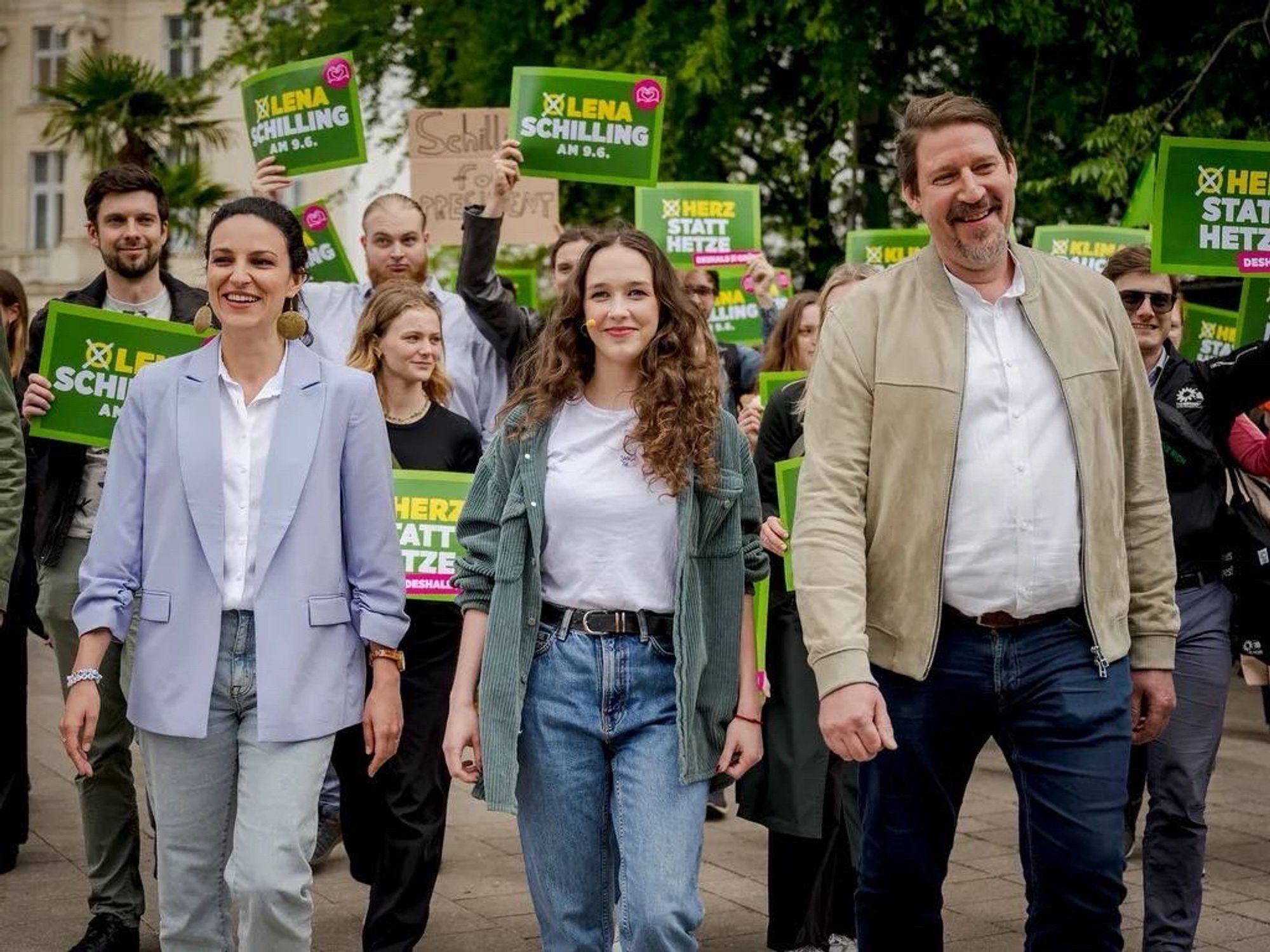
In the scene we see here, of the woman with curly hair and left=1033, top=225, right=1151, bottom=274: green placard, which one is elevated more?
left=1033, top=225, right=1151, bottom=274: green placard

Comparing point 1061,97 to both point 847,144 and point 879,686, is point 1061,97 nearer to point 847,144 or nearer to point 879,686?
point 847,144

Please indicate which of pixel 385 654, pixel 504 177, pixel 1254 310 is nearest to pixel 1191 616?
pixel 1254 310

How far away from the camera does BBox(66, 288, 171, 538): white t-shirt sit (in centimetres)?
596

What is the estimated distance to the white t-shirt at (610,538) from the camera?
4227 mm

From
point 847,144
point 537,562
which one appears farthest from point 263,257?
point 847,144

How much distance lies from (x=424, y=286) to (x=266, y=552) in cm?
328

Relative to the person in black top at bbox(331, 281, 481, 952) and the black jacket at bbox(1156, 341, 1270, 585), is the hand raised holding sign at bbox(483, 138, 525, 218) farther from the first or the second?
the black jacket at bbox(1156, 341, 1270, 585)

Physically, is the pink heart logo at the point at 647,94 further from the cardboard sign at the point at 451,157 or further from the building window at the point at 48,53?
the building window at the point at 48,53

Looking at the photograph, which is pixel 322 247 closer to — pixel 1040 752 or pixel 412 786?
pixel 412 786

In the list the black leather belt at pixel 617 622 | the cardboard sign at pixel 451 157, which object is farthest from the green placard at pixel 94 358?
the cardboard sign at pixel 451 157

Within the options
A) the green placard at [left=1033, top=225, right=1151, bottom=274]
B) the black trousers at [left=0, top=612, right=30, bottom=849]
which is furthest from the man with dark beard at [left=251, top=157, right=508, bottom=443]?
the green placard at [left=1033, top=225, right=1151, bottom=274]

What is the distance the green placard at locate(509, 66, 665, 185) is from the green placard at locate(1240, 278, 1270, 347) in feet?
8.15

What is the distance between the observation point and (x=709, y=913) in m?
6.59

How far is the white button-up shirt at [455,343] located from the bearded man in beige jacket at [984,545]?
335 cm
